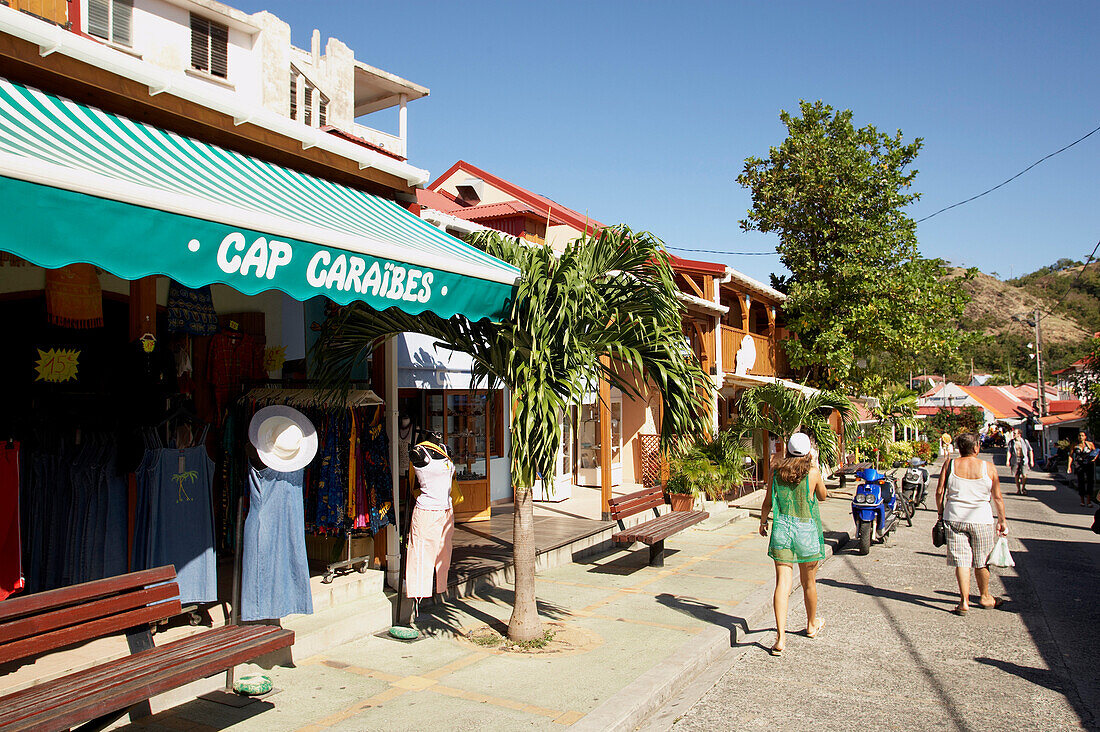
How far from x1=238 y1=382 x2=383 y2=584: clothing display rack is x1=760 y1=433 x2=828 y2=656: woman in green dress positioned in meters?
3.53

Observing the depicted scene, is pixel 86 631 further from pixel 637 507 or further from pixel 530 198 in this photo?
pixel 530 198

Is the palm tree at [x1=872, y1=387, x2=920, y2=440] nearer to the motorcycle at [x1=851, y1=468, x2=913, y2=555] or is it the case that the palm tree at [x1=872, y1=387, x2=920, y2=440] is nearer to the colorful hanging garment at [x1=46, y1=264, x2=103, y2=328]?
the motorcycle at [x1=851, y1=468, x2=913, y2=555]

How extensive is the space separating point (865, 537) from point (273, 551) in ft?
28.4

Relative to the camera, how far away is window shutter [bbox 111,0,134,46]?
22656 mm

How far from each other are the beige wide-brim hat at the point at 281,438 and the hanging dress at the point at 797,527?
3.78 m

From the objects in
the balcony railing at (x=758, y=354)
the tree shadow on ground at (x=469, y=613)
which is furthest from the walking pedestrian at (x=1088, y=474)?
the tree shadow on ground at (x=469, y=613)

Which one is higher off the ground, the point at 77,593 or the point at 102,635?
the point at 77,593

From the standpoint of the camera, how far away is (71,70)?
4.89 metres

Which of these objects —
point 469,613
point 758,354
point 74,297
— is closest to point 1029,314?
point 758,354

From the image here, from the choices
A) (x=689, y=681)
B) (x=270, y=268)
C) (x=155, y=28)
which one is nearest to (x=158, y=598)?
(x=270, y=268)

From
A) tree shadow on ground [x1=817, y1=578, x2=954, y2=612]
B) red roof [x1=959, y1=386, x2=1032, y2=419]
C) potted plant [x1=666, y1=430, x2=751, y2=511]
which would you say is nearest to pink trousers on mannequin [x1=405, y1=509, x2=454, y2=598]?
tree shadow on ground [x1=817, y1=578, x2=954, y2=612]

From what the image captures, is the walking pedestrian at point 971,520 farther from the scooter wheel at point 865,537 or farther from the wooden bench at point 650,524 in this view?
the scooter wheel at point 865,537

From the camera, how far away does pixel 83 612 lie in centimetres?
397

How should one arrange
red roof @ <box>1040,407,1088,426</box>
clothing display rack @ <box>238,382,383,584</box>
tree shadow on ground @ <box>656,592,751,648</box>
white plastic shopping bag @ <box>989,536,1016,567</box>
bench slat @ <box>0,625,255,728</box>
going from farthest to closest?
red roof @ <box>1040,407,1088,426</box> → white plastic shopping bag @ <box>989,536,1016,567</box> → tree shadow on ground @ <box>656,592,751,648</box> → clothing display rack @ <box>238,382,383,584</box> → bench slat @ <box>0,625,255,728</box>
